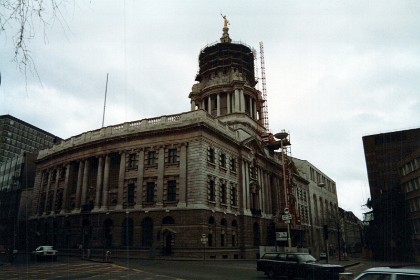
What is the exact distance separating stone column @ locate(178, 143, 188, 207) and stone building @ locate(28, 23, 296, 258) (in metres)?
0.11

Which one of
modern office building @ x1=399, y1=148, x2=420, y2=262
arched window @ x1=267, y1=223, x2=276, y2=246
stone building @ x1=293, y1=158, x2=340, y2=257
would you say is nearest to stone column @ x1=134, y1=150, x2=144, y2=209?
arched window @ x1=267, y1=223, x2=276, y2=246

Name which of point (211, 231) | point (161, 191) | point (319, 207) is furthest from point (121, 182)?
point (319, 207)

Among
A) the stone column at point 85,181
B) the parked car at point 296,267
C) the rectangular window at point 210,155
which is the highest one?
the rectangular window at point 210,155

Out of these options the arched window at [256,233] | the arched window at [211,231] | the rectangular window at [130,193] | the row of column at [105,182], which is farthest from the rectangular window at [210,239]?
the arched window at [256,233]

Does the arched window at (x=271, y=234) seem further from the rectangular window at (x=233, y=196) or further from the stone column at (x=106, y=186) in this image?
the stone column at (x=106, y=186)

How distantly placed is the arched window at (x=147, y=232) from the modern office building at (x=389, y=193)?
4085 cm

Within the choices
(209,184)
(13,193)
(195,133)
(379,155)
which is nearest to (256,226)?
(209,184)

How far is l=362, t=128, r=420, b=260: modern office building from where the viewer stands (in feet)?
195

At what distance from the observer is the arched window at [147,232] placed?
3737 centimetres

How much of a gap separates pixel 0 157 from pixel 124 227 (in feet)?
271

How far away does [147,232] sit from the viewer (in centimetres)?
3781

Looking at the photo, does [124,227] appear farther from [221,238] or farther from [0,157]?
[0,157]

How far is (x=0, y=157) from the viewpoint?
102625 millimetres

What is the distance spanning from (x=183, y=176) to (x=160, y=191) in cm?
311
